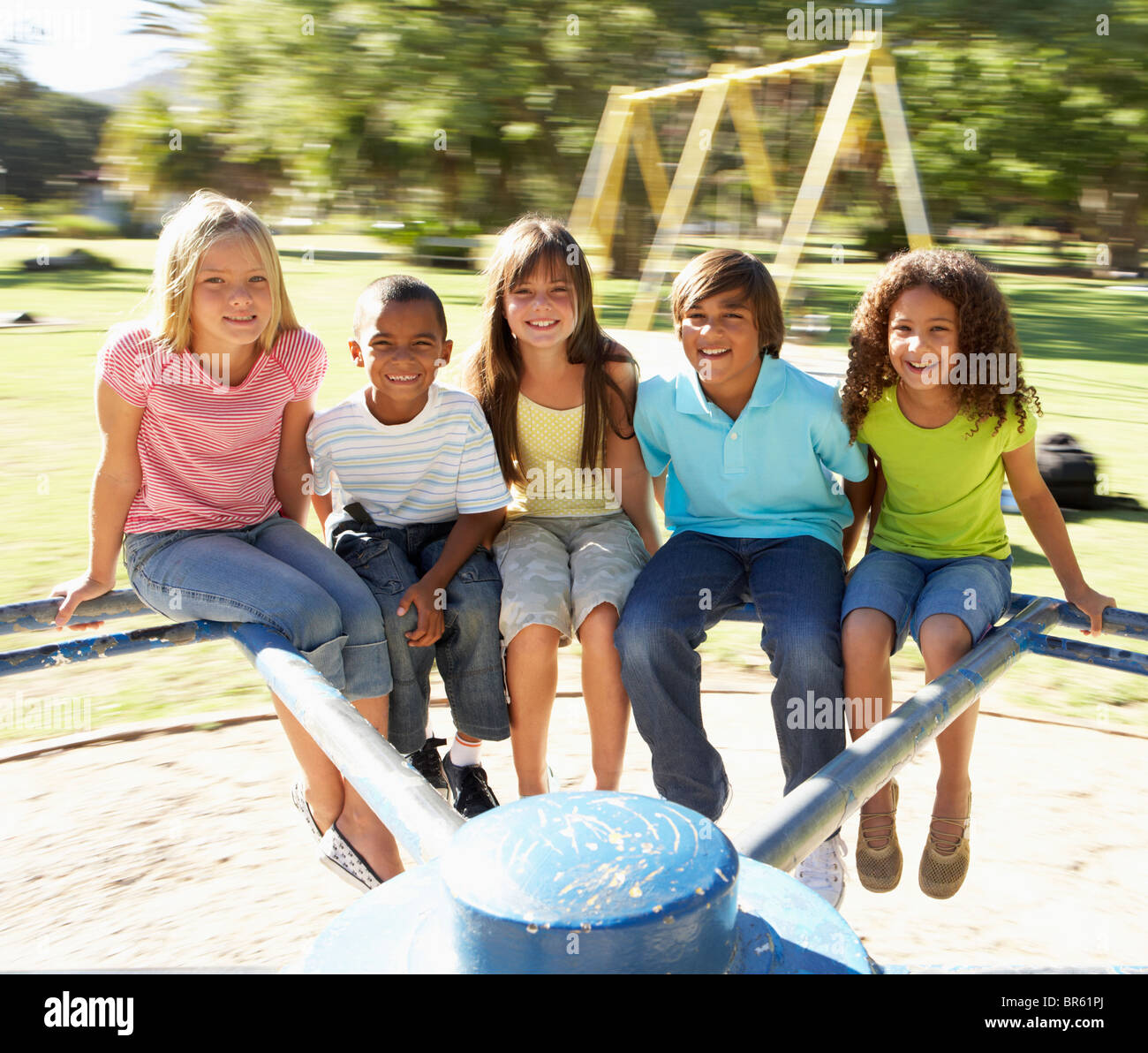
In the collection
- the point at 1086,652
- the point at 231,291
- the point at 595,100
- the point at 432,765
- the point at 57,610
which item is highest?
the point at 595,100

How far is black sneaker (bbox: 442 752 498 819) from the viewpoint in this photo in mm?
2680

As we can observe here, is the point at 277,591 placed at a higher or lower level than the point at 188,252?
lower

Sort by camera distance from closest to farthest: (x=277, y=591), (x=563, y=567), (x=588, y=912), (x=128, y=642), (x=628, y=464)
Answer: (x=588, y=912)
(x=128, y=642)
(x=277, y=591)
(x=563, y=567)
(x=628, y=464)

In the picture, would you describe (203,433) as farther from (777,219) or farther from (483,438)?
(777,219)

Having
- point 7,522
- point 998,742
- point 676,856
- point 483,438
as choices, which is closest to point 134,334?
Answer: point 483,438

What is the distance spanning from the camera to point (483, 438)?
2684mm

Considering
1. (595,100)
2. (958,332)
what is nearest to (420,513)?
(958,332)

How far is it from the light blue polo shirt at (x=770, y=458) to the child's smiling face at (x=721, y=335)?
5 cm

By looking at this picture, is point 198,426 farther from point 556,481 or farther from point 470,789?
point 470,789

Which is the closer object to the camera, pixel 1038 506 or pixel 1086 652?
pixel 1086 652

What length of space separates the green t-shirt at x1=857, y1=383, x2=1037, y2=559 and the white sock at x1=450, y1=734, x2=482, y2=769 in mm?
1028

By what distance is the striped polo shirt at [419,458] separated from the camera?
2656 millimetres

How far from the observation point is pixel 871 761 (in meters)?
1.57

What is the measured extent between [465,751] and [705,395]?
0.98 m
